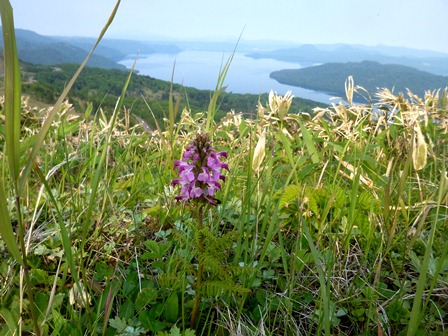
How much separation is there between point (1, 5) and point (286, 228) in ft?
5.11

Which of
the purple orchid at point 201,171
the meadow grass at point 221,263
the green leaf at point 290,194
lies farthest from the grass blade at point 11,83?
the green leaf at point 290,194

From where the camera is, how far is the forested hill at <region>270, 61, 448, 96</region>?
342 feet

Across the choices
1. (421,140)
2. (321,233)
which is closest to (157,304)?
(321,233)

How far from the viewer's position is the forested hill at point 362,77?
104 meters

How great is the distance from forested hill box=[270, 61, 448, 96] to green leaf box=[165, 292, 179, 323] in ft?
325

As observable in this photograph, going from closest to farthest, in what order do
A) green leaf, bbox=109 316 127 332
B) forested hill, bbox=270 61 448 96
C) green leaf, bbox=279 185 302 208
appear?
green leaf, bbox=109 316 127 332, green leaf, bbox=279 185 302 208, forested hill, bbox=270 61 448 96

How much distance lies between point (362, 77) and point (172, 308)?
116939 mm

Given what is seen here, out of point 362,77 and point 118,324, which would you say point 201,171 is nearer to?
point 118,324

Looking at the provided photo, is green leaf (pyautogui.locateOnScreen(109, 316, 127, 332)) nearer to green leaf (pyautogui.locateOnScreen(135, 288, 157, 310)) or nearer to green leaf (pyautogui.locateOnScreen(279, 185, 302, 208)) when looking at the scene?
green leaf (pyautogui.locateOnScreen(135, 288, 157, 310))

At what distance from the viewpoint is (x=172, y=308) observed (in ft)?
4.53

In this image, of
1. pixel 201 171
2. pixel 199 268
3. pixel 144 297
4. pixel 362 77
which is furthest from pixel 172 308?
pixel 362 77

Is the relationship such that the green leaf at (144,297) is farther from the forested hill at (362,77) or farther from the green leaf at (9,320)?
the forested hill at (362,77)

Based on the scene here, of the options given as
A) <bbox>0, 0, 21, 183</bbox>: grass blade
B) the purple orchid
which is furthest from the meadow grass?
the purple orchid

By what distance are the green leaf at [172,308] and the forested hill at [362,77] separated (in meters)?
99.1
